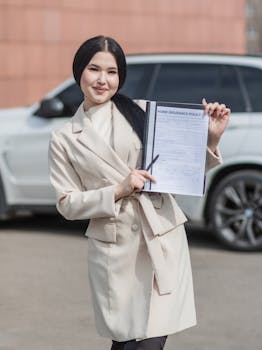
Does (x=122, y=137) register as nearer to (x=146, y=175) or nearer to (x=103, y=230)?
(x=146, y=175)

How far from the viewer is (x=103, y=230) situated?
361 centimetres

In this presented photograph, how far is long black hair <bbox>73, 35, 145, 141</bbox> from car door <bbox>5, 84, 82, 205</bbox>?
5.36 metres

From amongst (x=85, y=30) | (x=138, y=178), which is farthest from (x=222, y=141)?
(x=85, y=30)

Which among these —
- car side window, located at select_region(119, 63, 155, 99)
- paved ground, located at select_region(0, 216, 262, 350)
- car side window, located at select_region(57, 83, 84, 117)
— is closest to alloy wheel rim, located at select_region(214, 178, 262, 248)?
paved ground, located at select_region(0, 216, 262, 350)

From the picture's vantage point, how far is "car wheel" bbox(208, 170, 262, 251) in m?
8.29

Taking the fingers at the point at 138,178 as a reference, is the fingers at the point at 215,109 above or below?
above

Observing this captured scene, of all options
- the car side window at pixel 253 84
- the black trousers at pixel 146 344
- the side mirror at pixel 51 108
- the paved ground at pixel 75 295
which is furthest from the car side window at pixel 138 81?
the black trousers at pixel 146 344

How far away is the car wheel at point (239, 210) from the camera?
829 centimetres

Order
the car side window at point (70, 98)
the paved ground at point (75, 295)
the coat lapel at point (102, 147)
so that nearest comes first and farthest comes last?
the coat lapel at point (102, 147) → the paved ground at point (75, 295) → the car side window at point (70, 98)

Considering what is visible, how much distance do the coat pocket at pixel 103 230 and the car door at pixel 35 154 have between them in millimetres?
5412

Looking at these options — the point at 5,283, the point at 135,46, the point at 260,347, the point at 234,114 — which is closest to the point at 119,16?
the point at 135,46

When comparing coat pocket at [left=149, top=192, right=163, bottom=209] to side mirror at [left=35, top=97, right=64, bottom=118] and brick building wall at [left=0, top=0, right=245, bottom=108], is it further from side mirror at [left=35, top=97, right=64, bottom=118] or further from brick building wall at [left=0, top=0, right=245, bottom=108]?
brick building wall at [left=0, top=0, right=245, bottom=108]

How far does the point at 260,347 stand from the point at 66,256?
3086 millimetres

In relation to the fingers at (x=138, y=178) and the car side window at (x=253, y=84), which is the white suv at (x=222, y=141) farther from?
the fingers at (x=138, y=178)
